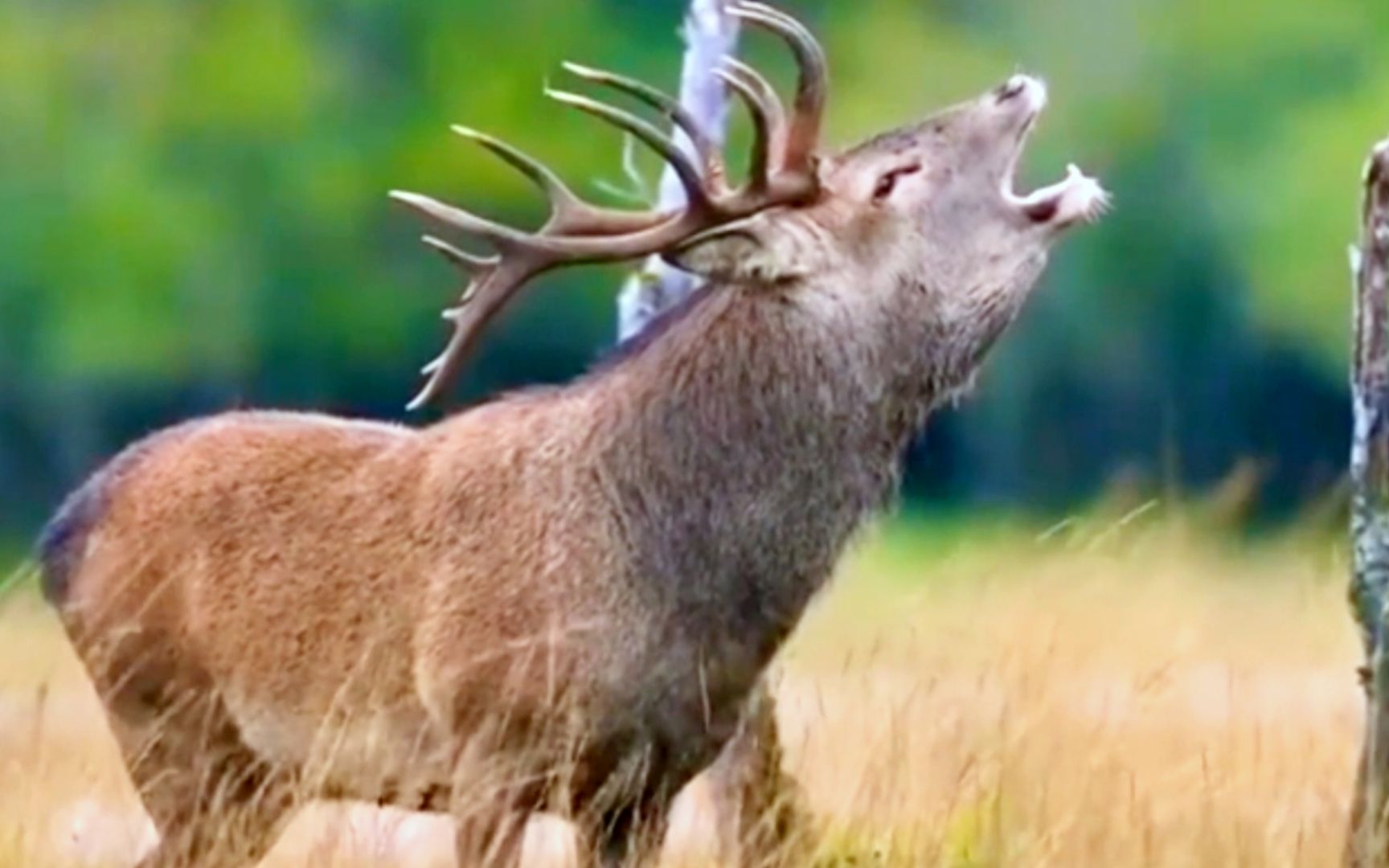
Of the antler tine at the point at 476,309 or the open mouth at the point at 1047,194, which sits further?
the open mouth at the point at 1047,194

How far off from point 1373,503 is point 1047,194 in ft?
3.19

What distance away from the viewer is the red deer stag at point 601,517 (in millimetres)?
7766

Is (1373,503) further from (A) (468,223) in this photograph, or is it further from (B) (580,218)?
(A) (468,223)

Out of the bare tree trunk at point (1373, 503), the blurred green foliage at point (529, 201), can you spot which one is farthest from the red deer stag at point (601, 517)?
the blurred green foliage at point (529, 201)

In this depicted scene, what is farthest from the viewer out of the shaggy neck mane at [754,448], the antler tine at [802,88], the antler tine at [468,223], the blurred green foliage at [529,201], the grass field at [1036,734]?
the blurred green foliage at [529,201]

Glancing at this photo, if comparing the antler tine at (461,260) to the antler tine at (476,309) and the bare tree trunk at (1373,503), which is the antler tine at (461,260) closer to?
the antler tine at (476,309)

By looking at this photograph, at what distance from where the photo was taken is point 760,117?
7.97m

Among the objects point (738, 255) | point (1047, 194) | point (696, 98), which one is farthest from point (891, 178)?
point (696, 98)

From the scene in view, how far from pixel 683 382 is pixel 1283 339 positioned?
19.1m

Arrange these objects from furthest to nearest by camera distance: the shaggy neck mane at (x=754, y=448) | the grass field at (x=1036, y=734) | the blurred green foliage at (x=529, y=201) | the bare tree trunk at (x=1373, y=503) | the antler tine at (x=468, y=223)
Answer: the blurred green foliage at (x=529, y=201), the grass field at (x=1036, y=734), the shaggy neck mane at (x=754, y=448), the antler tine at (x=468, y=223), the bare tree trunk at (x=1373, y=503)

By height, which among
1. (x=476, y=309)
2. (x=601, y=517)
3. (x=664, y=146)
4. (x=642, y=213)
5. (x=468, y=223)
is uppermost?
(x=664, y=146)

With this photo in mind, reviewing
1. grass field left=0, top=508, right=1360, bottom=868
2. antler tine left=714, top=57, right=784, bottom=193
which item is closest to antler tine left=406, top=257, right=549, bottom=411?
antler tine left=714, top=57, right=784, bottom=193

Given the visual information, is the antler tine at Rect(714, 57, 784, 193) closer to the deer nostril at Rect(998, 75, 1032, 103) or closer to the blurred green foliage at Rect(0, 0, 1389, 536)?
the deer nostril at Rect(998, 75, 1032, 103)

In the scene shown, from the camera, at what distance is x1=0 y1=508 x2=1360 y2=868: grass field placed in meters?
8.32
